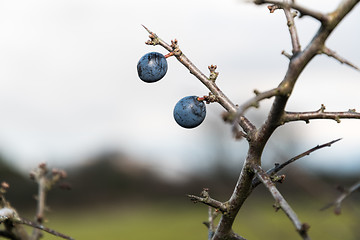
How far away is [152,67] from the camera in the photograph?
7.08 ft

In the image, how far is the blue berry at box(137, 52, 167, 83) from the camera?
7.06 feet

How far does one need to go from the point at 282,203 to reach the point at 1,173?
5064 centimetres

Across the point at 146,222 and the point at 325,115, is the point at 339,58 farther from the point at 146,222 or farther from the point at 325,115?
the point at 146,222

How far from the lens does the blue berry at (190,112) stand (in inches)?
84.4

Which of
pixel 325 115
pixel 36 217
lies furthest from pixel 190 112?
pixel 36 217

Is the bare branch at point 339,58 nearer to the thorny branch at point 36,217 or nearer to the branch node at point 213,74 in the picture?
the branch node at point 213,74

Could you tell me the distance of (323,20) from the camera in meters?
1.38

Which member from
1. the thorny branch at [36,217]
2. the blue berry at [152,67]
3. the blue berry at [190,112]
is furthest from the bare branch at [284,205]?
the thorny branch at [36,217]

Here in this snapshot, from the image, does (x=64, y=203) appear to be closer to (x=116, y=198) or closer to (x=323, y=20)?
(x=116, y=198)

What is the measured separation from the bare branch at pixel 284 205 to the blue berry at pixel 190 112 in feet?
1.79

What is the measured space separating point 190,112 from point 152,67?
274 mm

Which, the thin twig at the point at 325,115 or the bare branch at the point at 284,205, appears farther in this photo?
the thin twig at the point at 325,115

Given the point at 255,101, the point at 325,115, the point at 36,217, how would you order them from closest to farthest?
the point at 255,101
the point at 325,115
the point at 36,217

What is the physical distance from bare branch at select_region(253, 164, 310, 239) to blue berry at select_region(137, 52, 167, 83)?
734 millimetres
